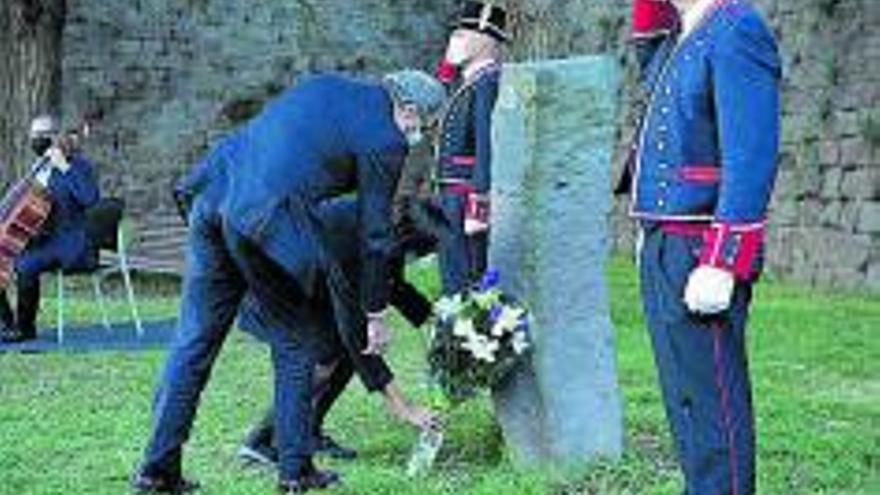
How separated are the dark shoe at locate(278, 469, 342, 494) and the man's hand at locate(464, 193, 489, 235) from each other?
135 centimetres

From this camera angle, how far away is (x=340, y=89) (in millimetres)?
5723

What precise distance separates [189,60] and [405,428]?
14.0 m

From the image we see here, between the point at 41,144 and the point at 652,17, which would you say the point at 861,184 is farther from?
the point at 652,17

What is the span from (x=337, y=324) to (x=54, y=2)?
986 cm

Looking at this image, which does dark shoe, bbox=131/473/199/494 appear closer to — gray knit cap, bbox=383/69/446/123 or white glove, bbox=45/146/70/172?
gray knit cap, bbox=383/69/446/123

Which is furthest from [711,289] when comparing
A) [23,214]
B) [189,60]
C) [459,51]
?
[189,60]

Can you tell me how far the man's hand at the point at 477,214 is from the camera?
6785 mm

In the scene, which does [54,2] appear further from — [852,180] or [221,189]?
[221,189]

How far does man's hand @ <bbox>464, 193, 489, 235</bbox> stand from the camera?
679cm

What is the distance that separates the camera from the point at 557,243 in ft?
19.8

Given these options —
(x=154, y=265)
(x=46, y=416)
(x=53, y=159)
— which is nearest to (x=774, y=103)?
(x=46, y=416)

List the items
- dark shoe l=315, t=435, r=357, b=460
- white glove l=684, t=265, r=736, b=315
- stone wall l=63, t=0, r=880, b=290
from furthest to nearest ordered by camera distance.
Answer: stone wall l=63, t=0, r=880, b=290
dark shoe l=315, t=435, r=357, b=460
white glove l=684, t=265, r=736, b=315

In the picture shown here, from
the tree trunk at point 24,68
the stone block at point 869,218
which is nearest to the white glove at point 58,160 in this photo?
the tree trunk at point 24,68

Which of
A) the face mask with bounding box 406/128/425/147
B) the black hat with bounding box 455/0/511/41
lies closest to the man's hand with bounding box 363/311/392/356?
the face mask with bounding box 406/128/425/147
